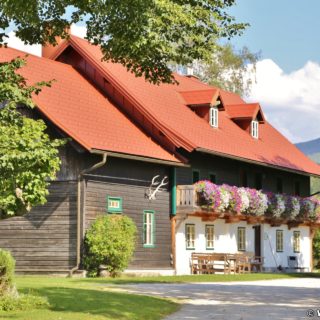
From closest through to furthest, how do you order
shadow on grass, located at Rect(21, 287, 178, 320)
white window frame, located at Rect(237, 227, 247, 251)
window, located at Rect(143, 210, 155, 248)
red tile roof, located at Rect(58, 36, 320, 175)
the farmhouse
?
1. shadow on grass, located at Rect(21, 287, 178, 320)
2. the farmhouse
3. window, located at Rect(143, 210, 155, 248)
4. red tile roof, located at Rect(58, 36, 320, 175)
5. white window frame, located at Rect(237, 227, 247, 251)

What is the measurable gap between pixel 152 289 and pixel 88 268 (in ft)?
27.2

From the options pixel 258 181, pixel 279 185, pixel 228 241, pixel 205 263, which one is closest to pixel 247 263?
pixel 205 263

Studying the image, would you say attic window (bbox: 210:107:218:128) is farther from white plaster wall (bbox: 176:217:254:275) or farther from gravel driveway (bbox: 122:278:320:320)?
gravel driveway (bbox: 122:278:320:320)

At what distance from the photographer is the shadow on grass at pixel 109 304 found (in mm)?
15805

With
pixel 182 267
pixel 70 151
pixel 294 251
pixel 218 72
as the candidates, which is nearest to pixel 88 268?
pixel 70 151

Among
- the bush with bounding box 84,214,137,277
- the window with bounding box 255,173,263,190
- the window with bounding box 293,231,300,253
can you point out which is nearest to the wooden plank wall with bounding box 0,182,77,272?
the bush with bounding box 84,214,137,277

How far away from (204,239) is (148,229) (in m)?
5.10

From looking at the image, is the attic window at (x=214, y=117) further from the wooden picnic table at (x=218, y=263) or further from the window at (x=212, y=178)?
the wooden picnic table at (x=218, y=263)

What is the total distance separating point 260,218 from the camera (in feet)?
140

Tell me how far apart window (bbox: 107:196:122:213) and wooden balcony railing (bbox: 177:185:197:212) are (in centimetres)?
391

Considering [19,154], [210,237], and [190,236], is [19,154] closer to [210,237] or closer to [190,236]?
[190,236]

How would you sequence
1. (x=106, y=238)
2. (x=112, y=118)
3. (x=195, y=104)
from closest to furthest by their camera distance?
(x=106, y=238) → (x=112, y=118) → (x=195, y=104)

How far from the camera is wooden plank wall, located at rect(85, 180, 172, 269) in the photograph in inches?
1257

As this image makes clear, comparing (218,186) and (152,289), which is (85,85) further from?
(152,289)
